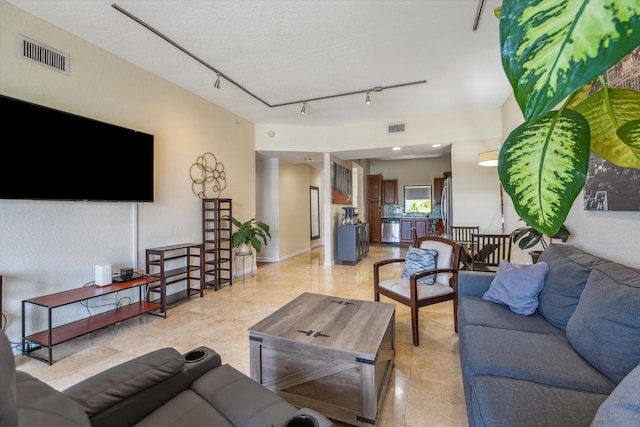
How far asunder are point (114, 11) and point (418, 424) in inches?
152

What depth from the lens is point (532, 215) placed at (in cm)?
47

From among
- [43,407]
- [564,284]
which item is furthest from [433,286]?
[43,407]

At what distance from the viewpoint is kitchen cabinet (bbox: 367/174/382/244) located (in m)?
8.88

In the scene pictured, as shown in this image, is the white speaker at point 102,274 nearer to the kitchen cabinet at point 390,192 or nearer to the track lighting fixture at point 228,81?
the track lighting fixture at point 228,81

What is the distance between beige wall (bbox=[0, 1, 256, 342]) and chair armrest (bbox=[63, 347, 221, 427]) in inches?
85.6

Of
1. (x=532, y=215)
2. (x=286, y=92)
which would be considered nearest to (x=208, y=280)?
(x=286, y=92)

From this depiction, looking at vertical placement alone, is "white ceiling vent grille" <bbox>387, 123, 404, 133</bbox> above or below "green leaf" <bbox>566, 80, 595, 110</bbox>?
above

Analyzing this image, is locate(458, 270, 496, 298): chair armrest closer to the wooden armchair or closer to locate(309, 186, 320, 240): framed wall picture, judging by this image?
the wooden armchair

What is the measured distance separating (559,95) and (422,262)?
2795mm

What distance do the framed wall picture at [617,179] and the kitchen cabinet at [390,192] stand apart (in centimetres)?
688

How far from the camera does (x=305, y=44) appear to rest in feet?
9.52

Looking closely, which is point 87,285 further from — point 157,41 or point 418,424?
point 418,424

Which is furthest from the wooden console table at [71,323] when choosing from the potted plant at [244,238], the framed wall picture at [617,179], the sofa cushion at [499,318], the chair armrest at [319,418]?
the framed wall picture at [617,179]

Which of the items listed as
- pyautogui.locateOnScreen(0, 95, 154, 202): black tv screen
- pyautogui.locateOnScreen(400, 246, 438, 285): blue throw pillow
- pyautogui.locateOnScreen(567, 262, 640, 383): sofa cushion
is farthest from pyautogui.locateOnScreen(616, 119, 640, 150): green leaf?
pyautogui.locateOnScreen(0, 95, 154, 202): black tv screen
